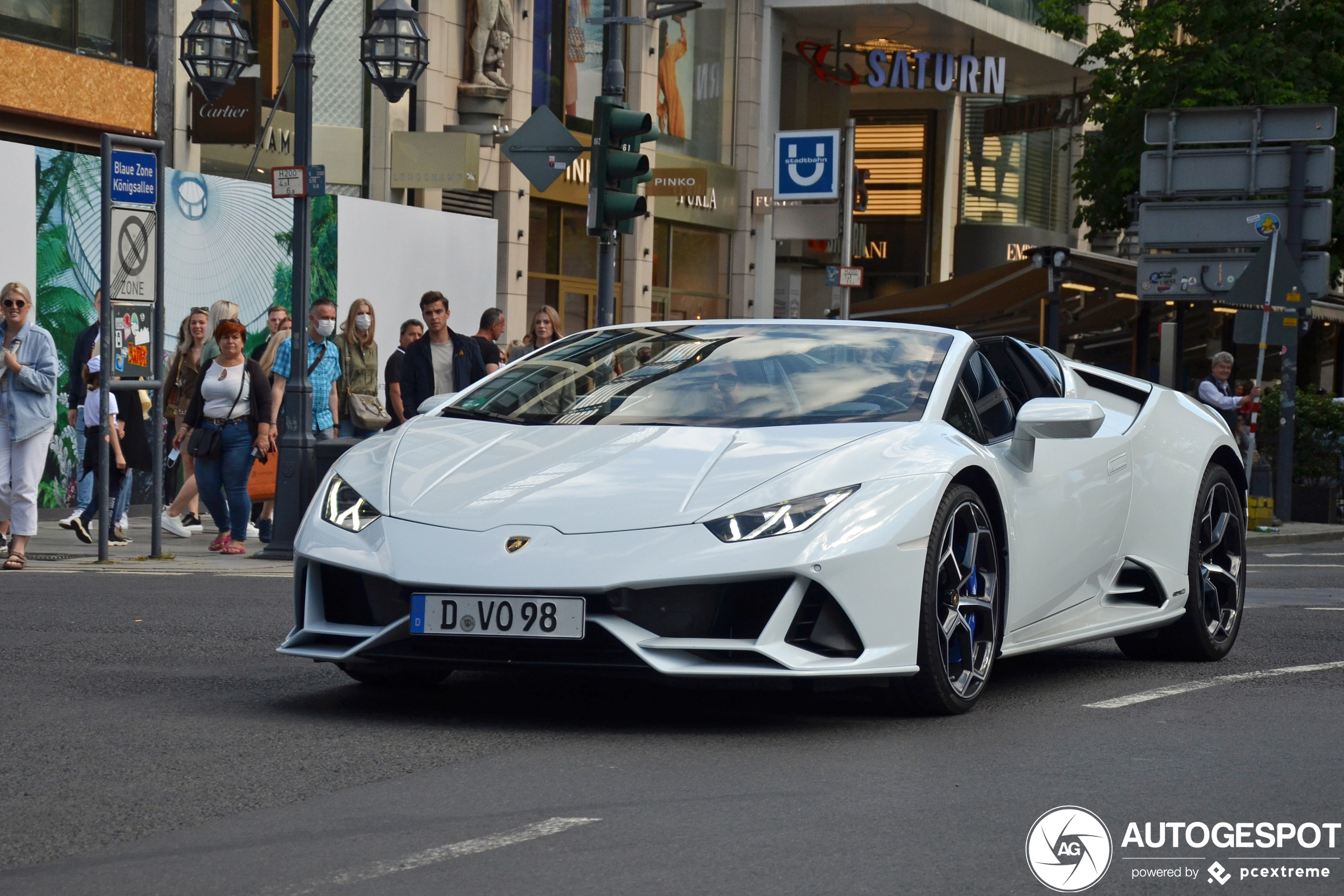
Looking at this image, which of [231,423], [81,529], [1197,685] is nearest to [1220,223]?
[231,423]

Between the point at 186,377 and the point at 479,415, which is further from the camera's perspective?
the point at 186,377

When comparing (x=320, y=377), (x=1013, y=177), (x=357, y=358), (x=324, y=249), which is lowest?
(x=320, y=377)

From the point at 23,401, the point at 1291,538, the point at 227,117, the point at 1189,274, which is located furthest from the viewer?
the point at 1189,274

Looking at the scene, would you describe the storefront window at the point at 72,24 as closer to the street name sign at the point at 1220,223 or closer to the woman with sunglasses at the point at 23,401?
the woman with sunglasses at the point at 23,401

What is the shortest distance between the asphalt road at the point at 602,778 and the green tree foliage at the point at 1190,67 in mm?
25753

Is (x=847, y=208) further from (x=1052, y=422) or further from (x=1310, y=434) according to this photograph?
(x=1052, y=422)

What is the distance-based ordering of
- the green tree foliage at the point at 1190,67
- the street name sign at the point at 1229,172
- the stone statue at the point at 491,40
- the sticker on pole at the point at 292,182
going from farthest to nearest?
the green tree foliage at the point at 1190,67 → the stone statue at the point at 491,40 → the street name sign at the point at 1229,172 → the sticker on pole at the point at 292,182

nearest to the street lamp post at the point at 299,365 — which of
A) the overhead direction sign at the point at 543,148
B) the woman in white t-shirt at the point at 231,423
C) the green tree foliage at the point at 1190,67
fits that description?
the woman in white t-shirt at the point at 231,423

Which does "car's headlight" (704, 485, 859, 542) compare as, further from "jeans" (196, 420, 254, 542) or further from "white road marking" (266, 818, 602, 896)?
"jeans" (196, 420, 254, 542)

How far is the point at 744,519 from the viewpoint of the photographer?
579 centimetres

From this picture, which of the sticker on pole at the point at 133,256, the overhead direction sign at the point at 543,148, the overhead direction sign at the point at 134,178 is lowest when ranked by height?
the sticker on pole at the point at 133,256

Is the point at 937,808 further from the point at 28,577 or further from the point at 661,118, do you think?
the point at 661,118

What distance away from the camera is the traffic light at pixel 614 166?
15734mm

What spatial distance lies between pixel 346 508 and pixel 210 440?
28.4ft
